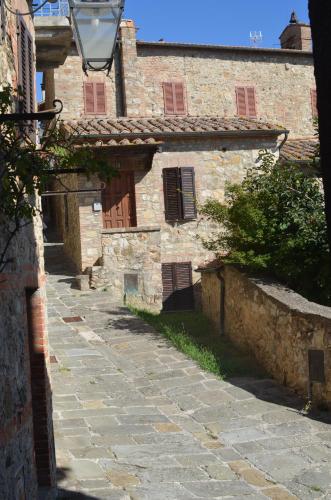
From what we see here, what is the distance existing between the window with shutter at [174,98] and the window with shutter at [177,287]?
24.3 feet

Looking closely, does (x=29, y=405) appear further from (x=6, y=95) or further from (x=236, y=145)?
Answer: (x=236, y=145)

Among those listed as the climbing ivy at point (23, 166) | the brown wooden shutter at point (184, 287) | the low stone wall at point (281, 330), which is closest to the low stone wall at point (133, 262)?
the brown wooden shutter at point (184, 287)

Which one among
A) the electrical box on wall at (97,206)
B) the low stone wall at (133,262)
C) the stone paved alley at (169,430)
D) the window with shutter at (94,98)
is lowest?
the stone paved alley at (169,430)

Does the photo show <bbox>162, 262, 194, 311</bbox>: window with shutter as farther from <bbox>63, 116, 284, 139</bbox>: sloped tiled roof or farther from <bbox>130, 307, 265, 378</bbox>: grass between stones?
<bbox>63, 116, 284, 139</bbox>: sloped tiled roof

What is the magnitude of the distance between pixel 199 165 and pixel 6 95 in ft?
44.7

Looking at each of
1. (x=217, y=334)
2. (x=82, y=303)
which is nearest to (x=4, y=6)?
(x=217, y=334)

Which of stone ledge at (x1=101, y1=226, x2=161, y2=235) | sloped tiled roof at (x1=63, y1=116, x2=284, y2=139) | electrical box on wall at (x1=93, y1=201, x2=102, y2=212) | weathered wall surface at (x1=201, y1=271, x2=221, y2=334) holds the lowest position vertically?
weathered wall surface at (x1=201, y1=271, x2=221, y2=334)

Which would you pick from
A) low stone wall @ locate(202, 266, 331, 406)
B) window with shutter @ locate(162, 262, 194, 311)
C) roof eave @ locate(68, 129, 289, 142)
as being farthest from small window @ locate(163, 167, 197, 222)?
low stone wall @ locate(202, 266, 331, 406)

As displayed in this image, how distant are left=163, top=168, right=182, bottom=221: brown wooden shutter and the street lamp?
1155 cm

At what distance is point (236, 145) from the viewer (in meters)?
16.9

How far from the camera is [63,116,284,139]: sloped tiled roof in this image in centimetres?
1581

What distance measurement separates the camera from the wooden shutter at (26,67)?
5331 mm

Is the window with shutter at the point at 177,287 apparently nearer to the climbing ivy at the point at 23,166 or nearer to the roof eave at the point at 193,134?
the roof eave at the point at 193,134

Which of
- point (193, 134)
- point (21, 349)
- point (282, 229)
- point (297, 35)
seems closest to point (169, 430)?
point (21, 349)
